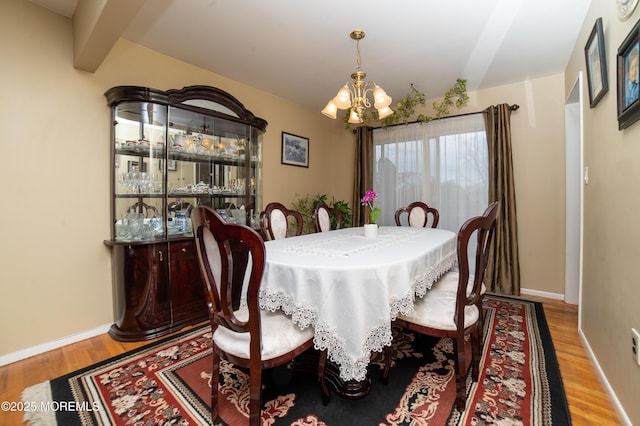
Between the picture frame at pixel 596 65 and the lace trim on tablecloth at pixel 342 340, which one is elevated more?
the picture frame at pixel 596 65

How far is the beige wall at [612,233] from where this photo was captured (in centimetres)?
138

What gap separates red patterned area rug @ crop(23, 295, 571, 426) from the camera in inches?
57.5

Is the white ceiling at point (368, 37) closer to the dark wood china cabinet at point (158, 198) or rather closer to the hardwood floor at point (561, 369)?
the dark wood china cabinet at point (158, 198)

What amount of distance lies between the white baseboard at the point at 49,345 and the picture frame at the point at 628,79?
148 inches

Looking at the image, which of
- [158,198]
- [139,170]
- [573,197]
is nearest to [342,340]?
[158,198]

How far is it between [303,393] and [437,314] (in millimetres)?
867

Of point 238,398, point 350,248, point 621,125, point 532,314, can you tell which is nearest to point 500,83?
point 621,125

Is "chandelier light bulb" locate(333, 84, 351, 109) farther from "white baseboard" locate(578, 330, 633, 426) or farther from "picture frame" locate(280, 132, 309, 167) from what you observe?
"white baseboard" locate(578, 330, 633, 426)

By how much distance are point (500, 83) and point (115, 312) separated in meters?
4.75

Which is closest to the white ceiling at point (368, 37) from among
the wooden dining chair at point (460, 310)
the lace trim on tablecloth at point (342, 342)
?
the wooden dining chair at point (460, 310)

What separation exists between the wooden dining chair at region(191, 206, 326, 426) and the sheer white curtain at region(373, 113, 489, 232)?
3183 millimetres

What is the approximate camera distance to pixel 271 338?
129cm

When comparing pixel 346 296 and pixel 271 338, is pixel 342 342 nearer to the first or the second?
pixel 346 296

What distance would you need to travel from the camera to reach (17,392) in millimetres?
1695
